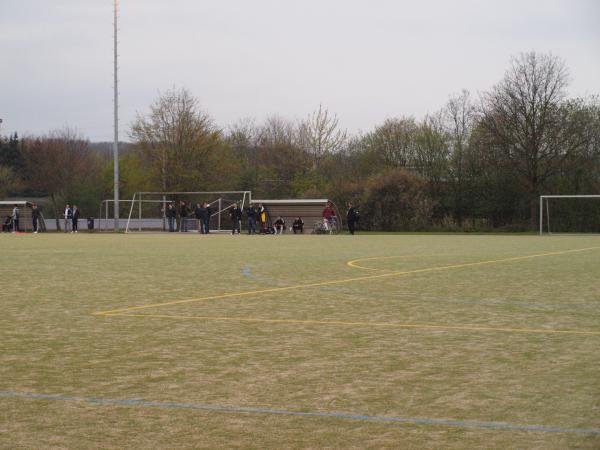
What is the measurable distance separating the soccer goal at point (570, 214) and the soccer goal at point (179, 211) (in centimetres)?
1706

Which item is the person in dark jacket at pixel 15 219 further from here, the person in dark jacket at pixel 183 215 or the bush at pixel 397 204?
the bush at pixel 397 204

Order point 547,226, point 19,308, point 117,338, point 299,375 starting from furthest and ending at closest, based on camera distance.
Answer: point 547,226, point 19,308, point 117,338, point 299,375

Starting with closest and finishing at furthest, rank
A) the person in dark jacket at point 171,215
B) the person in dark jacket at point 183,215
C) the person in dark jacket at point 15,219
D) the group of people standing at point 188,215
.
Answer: the group of people standing at point 188,215 < the person in dark jacket at point 183,215 < the person in dark jacket at point 171,215 < the person in dark jacket at point 15,219

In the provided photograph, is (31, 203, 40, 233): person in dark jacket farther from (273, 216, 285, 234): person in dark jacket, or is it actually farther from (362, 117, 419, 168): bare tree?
(362, 117, 419, 168): bare tree

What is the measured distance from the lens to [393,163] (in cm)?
6812

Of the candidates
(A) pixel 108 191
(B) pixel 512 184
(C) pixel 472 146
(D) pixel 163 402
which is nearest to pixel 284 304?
(D) pixel 163 402

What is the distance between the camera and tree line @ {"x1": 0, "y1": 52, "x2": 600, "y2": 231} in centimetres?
5488

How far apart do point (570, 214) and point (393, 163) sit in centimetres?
1971

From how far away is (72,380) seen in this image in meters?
6.70

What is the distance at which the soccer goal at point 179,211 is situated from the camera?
55281 millimetres

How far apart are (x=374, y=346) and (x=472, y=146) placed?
54.0 metres

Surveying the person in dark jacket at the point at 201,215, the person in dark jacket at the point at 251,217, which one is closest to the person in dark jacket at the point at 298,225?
the person in dark jacket at the point at 251,217

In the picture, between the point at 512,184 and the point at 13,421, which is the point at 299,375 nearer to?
the point at 13,421

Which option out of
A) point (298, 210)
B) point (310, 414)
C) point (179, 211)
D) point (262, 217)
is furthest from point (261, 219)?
point (310, 414)
